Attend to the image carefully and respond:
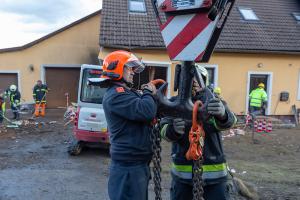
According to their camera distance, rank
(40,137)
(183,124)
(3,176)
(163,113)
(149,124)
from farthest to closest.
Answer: (40,137)
(3,176)
(149,124)
(163,113)
(183,124)

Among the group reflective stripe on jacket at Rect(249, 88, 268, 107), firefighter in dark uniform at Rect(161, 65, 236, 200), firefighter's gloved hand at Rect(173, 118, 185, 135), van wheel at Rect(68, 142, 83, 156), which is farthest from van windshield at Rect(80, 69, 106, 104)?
reflective stripe on jacket at Rect(249, 88, 268, 107)

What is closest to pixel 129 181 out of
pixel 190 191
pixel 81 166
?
pixel 190 191

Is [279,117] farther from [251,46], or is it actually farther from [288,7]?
[288,7]

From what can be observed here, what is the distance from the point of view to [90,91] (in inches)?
342

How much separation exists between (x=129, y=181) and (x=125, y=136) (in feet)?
1.37

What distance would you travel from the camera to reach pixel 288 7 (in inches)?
743

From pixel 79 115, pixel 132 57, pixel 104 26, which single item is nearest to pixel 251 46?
pixel 104 26

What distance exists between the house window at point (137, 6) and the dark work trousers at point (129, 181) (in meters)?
13.7

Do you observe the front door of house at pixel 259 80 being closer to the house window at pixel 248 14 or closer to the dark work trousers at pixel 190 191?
the house window at pixel 248 14

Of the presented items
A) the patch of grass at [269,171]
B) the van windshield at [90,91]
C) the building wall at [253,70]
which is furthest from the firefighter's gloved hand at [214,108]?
the building wall at [253,70]

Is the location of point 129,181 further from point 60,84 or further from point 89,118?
point 60,84

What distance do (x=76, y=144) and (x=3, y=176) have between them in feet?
7.07

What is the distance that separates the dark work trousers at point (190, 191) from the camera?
3.02 m

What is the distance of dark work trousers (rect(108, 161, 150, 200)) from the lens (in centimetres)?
313
